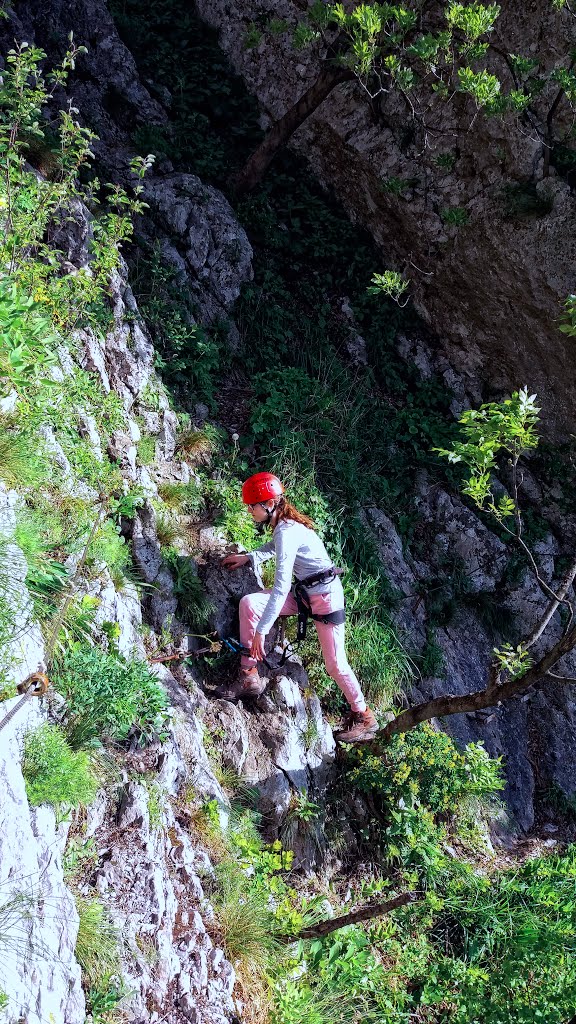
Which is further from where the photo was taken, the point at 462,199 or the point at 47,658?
the point at 462,199

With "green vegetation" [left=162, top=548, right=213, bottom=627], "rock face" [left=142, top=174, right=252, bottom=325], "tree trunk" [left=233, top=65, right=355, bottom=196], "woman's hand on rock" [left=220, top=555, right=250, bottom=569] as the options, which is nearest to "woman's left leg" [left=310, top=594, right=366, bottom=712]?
"woman's hand on rock" [left=220, top=555, right=250, bottom=569]

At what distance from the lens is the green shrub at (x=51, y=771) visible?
3244mm

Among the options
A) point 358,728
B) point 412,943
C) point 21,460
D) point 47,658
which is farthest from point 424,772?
point 21,460

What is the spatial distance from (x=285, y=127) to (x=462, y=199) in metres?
2.26

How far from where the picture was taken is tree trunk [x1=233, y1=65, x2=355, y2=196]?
7876 mm

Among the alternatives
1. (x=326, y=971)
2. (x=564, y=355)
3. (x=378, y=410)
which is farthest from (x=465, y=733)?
(x=564, y=355)

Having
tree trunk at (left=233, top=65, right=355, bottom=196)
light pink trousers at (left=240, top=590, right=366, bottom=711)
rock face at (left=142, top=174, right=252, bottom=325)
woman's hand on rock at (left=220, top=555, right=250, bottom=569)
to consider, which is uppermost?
tree trunk at (left=233, top=65, right=355, bottom=196)

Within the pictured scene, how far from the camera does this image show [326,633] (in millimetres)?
5332

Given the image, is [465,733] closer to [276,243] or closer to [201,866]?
[201,866]

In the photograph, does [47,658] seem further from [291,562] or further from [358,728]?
[358,728]

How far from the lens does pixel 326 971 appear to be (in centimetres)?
438

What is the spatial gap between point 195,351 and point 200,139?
340 centimetres

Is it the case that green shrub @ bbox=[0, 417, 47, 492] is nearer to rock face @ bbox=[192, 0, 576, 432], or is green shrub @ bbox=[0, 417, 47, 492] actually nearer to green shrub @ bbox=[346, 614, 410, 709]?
green shrub @ bbox=[346, 614, 410, 709]

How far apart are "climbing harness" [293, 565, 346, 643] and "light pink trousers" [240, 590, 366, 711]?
33 mm
